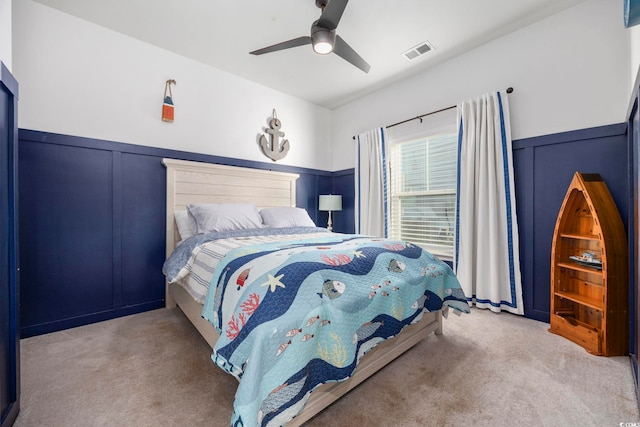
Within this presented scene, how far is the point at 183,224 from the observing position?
2736 mm

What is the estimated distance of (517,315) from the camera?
2.54m

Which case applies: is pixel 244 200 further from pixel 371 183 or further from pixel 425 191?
pixel 425 191

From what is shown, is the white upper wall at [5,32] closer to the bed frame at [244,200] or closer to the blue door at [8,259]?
the blue door at [8,259]

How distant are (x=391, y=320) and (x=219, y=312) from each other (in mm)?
980

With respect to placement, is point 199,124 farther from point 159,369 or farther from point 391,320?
point 391,320

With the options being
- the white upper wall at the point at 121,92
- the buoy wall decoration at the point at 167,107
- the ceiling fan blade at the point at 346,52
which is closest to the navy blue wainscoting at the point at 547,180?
the ceiling fan blade at the point at 346,52

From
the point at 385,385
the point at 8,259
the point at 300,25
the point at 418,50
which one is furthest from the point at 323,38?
the point at 385,385

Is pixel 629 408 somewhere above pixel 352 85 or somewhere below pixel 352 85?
below

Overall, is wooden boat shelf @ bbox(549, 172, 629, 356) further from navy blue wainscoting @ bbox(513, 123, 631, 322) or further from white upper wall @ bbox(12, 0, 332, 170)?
white upper wall @ bbox(12, 0, 332, 170)

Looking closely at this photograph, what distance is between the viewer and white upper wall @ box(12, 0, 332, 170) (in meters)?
2.20

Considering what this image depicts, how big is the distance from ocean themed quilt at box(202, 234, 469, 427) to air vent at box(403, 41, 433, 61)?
230 centimetres

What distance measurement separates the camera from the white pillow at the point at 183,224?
2695 mm

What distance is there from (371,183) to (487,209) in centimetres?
148

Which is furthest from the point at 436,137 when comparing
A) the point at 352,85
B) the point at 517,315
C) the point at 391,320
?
the point at 391,320
